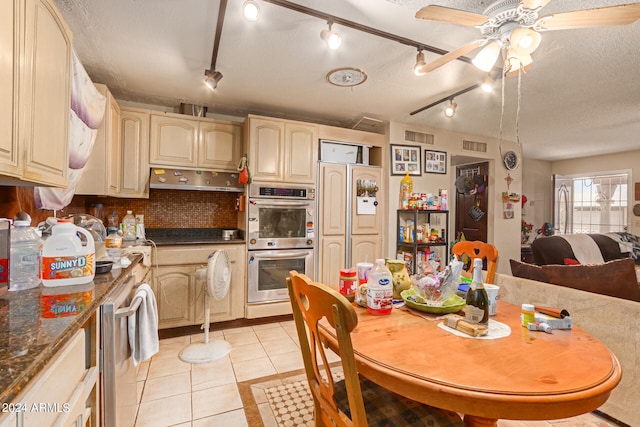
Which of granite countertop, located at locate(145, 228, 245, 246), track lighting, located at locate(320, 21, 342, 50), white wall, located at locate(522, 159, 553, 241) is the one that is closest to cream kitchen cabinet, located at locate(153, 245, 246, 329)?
granite countertop, located at locate(145, 228, 245, 246)

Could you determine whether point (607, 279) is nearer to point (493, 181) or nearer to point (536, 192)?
point (493, 181)

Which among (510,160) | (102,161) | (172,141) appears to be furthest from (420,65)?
(510,160)

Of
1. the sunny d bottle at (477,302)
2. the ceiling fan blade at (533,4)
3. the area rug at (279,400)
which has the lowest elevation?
the area rug at (279,400)

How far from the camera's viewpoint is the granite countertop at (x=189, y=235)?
297 cm

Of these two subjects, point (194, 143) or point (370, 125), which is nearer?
point (194, 143)

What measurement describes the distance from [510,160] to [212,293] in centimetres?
469

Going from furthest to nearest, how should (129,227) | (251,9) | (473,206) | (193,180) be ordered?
(473,206)
(193,180)
(129,227)
(251,9)

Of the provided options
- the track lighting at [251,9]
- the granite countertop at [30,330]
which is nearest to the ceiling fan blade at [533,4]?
the track lighting at [251,9]

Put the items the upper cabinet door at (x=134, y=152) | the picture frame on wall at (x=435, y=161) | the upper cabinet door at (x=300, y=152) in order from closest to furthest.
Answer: the upper cabinet door at (x=134, y=152), the upper cabinet door at (x=300, y=152), the picture frame on wall at (x=435, y=161)

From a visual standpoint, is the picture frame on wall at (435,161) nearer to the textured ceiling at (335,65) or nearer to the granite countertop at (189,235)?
the textured ceiling at (335,65)

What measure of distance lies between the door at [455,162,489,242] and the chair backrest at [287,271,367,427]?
174 inches

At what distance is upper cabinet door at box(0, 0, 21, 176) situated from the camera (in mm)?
947

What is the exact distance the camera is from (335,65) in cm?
238

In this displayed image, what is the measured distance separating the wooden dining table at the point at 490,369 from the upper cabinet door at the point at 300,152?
233 cm
